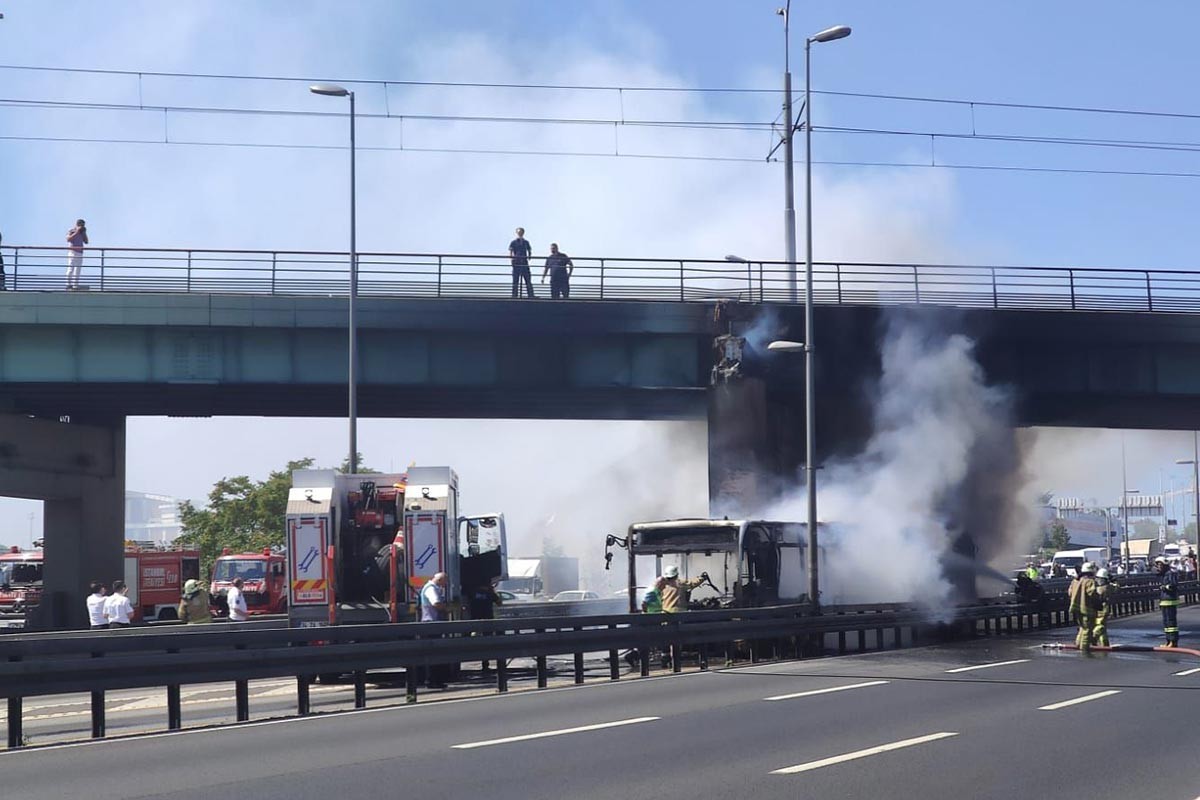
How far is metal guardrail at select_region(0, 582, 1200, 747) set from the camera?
13055 millimetres

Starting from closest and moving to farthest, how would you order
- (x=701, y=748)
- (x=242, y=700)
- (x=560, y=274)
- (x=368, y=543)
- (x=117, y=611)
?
(x=701, y=748), (x=242, y=700), (x=368, y=543), (x=117, y=611), (x=560, y=274)

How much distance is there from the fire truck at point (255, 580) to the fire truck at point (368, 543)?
23368 millimetres

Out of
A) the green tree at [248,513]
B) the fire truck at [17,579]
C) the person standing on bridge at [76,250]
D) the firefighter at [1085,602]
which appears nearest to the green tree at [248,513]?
the green tree at [248,513]

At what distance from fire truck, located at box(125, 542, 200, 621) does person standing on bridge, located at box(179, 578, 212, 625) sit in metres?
23.3

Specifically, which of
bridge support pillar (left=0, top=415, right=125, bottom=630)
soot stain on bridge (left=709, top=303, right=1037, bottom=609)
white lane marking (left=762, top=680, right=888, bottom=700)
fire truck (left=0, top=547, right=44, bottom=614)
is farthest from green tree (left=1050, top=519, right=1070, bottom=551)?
white lane marking (left=762, top=680, right=888, bottom=700)

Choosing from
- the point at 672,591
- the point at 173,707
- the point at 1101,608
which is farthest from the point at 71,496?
the point at 1101,608

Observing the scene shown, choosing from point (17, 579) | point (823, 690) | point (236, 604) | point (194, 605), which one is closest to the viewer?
point (823, 690)

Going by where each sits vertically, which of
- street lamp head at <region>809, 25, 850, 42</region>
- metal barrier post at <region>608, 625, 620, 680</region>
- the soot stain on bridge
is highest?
street lamp head at <region>809, 25, 850, 42</region>

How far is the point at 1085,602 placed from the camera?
72.8ft

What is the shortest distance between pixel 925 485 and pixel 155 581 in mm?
26480

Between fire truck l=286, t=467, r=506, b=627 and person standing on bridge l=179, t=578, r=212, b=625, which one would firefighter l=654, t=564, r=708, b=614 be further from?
person standing on bridge l=179, t=578, r=212, b=625

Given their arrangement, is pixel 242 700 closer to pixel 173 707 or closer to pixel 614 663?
pixel 173 707

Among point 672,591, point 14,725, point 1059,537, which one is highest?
point 672,591

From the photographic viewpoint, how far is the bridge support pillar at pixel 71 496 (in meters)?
37.2
